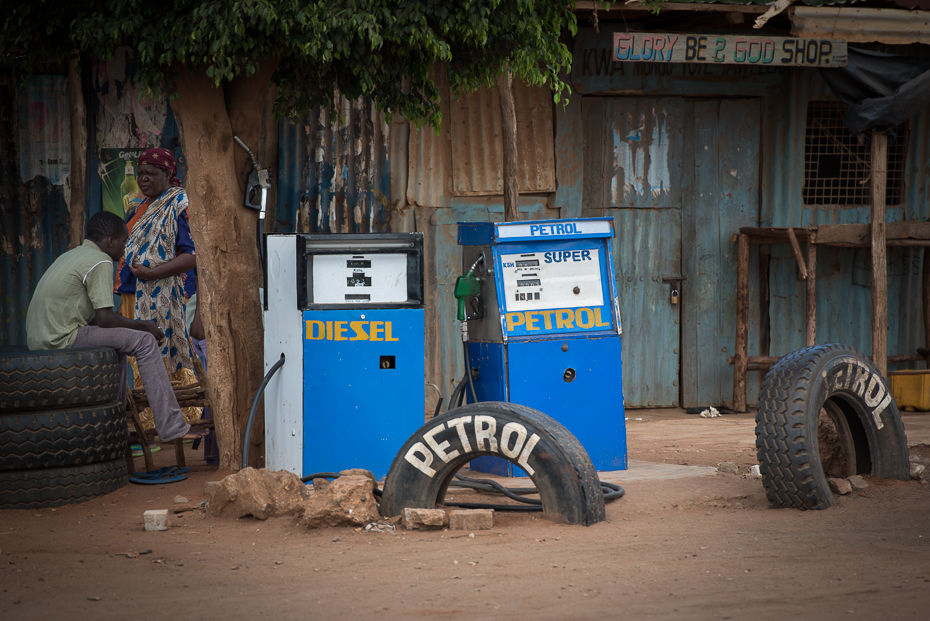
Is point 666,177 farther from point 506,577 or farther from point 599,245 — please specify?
point 506,577

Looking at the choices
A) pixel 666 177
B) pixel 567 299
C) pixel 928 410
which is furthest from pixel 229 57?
pixel 928 410

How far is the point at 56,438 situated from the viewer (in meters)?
5.59

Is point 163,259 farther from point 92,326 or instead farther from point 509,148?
point 509,148

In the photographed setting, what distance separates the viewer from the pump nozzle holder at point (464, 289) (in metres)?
6.32

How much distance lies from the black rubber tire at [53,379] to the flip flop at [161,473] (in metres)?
0.74

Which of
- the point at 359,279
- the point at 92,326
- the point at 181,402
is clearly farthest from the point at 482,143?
the point at 92,326

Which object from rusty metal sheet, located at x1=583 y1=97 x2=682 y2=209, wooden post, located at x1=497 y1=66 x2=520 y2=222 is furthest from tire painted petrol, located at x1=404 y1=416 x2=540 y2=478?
rusty metal sheet, located at x1=583 y1=97 x2=682 y2=209

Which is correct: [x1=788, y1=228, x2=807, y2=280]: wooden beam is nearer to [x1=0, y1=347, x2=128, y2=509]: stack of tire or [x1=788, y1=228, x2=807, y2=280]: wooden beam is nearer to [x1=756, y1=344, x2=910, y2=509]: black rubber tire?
[x1=756, y1=344, x2=910, y2=509]: black rubber tire

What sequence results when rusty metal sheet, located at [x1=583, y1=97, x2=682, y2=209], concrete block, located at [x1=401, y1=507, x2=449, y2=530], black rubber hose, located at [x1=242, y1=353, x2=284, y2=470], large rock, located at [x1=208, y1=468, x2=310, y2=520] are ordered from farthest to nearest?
rusty metal sheet, located at [x1=583, y1=97, x2=682, y2=209], black rubber hose, located at [x1=242, y1=353, x2=284, y2=470], large rock, located at [x1=208, y1=468, x2=310, y2=520], concrete block, located at [x1=401, y1=507, x2=449, y2=530]

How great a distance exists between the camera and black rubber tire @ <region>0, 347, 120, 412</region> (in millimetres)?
5516

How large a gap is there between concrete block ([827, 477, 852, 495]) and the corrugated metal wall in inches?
263

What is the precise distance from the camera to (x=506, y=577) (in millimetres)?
3994

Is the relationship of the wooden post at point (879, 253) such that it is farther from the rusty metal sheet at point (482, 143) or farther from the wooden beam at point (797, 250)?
the rusty metal sheet at point (482, 143)

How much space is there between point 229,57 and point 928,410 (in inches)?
310
